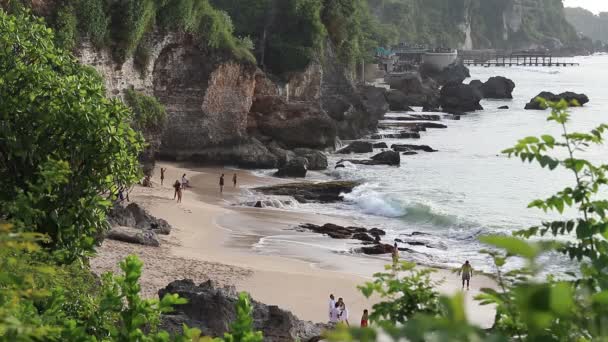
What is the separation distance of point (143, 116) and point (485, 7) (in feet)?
547

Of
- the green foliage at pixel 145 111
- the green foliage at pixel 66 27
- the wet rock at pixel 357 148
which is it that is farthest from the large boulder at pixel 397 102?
the green foliage at pixel 66 27

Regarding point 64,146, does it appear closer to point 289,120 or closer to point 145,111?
point 145,111

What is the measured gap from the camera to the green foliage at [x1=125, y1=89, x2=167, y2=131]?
31.8 m

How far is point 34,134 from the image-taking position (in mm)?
11305

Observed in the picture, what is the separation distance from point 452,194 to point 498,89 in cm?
5539

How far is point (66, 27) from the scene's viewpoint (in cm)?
2716

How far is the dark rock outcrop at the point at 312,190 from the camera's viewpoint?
108 ft

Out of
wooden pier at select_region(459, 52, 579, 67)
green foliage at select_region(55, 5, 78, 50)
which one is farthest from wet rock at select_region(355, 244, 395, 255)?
wooden pier at select_region(459, 52, 579, 67)

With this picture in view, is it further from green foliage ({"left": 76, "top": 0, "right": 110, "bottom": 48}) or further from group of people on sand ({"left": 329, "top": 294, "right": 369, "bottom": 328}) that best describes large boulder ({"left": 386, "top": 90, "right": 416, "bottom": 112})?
group of people on sand ({"left": 329, "top": 294, "right": 369, "bottom": 328})

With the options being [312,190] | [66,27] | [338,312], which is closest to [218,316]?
[338,312]

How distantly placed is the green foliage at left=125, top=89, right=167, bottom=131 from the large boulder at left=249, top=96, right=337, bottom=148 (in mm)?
10296

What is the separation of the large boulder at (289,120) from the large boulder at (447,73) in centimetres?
5781

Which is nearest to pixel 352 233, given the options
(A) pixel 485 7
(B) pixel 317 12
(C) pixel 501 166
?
(C) pixel 501 166

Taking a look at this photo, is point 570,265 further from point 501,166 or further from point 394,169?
point 501,166
